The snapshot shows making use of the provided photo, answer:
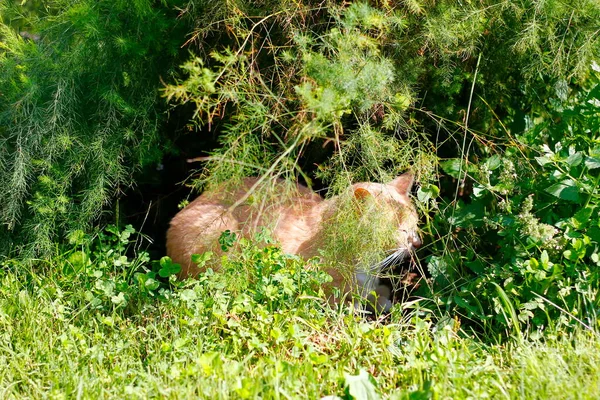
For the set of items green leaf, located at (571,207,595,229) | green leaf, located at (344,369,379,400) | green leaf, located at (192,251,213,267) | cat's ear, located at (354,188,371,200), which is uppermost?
cat's ear, located at (354,188,371,200)

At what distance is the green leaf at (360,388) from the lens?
2.29 meters

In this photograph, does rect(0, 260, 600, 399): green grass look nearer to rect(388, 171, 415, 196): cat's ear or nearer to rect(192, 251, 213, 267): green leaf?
rect(192, 251, 213, 267): green leaf

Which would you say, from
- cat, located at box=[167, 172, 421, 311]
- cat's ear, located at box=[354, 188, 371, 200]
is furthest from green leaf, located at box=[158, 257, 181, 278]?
cat's ear, located at box=[354, 188, 371, 200]

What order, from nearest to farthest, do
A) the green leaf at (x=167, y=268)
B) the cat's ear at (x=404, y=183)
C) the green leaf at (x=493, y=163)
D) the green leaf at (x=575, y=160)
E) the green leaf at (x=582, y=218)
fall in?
1. the green leaf at (x=582, y=218)
2. the green leaf at (x=575, y=160)
3. the green leaf at (x=167, y=268)
4. the green leaf at (x=493, y=163)
5. the cat's ear at (x=404, y=183)

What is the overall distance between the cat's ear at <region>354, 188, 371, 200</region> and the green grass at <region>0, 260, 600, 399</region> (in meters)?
0.49

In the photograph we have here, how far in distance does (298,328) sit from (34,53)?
2165 mm

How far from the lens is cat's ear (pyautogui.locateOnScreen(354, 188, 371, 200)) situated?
3.01 meters

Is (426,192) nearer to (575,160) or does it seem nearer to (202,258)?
(575,160)

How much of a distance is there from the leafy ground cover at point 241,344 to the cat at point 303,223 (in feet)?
0.53

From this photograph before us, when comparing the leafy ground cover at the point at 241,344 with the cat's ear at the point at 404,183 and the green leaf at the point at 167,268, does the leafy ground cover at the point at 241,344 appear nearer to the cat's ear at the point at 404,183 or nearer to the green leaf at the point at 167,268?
the green leaf at the point at 167,268

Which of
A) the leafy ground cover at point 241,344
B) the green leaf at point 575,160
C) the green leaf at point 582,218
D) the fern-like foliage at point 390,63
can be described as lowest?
the leafy ground cover at point 241,344

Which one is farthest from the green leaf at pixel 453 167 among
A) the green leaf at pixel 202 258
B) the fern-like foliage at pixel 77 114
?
the fern-like foliage at pixel 77 114

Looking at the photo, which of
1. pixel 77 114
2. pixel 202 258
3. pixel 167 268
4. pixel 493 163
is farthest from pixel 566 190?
pixel 77 114

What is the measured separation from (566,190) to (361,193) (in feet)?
3.07
